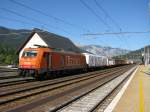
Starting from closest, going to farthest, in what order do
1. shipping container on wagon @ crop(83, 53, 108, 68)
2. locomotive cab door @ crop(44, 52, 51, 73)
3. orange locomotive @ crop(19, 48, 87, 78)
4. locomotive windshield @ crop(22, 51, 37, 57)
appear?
1. orange locomotive @ crop(19, 48, 87, 78)
2. locomotive windshield @ crop(22, 51, 37, 57)
3. locomotive cab door @ crop(44, 52, 51, 73)
4. shipping container on wagon @ crop(83, 53, 108, 68)

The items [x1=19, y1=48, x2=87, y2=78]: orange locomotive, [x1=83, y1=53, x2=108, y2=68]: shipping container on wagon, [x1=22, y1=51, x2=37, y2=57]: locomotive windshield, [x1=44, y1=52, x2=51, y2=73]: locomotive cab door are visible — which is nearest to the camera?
[x1=19, y1=48, x2=87, y2=78]: orange locomotive

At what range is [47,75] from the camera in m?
28.9

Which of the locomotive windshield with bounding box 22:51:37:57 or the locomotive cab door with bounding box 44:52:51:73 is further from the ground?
the locomotive windshield with bounding box 22:51:37:57

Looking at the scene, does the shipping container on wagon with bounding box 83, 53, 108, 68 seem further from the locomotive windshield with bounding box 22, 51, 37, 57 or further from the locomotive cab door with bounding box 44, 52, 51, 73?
the locomotive windshield with bounding box 22, 51, 37, 57

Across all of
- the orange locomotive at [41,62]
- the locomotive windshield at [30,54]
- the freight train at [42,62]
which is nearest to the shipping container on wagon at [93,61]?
the freight train at [42,62]

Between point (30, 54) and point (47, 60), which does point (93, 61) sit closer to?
point (47, 60)

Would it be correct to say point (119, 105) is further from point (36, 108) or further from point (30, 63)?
point (30, 63)

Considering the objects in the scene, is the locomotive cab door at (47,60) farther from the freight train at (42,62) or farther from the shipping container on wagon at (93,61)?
the shipping container on wagon at (93,61)

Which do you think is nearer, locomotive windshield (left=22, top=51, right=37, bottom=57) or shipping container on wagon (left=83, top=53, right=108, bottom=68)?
locomotive windshield (left=22, top=51, right=37, bottom=57)

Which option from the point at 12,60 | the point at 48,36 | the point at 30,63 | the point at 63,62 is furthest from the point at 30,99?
the point at 12,60

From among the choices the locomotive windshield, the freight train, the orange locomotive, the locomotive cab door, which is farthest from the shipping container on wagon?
Answer: the locomotive windshield

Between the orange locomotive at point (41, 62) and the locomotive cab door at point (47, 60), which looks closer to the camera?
the orange locomotive at point (41, 62)

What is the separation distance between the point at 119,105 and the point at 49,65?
15703 millimetres

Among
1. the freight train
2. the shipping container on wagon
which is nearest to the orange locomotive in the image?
the freight train
